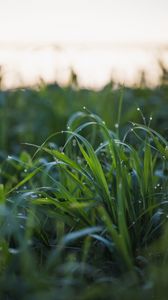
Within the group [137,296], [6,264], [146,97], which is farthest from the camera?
[146,97]

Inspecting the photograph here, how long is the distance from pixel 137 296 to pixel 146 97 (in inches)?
102

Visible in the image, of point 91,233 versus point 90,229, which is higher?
point 90,229

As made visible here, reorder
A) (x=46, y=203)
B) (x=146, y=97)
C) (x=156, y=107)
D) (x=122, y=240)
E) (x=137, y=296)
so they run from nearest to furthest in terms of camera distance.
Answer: (x=137, y=296) < (x=122, y=240) < (x=46, y=203) < (x=156, y=107) < (x=146, y=97)

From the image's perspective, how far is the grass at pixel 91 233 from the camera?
148 centimetres

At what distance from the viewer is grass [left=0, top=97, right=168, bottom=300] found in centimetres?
148

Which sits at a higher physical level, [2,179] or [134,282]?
[134,282]

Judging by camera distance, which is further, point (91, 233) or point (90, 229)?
point (91, 233)

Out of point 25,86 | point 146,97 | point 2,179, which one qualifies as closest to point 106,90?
point 146,97

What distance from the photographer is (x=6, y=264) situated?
5.51 feet

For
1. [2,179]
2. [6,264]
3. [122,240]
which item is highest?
[122,240]

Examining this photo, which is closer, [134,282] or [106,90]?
[134,282]

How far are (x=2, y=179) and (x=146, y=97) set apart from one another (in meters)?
1.46

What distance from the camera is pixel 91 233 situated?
1776 mm

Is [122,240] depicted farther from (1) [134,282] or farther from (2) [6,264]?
(2) [6,264]
